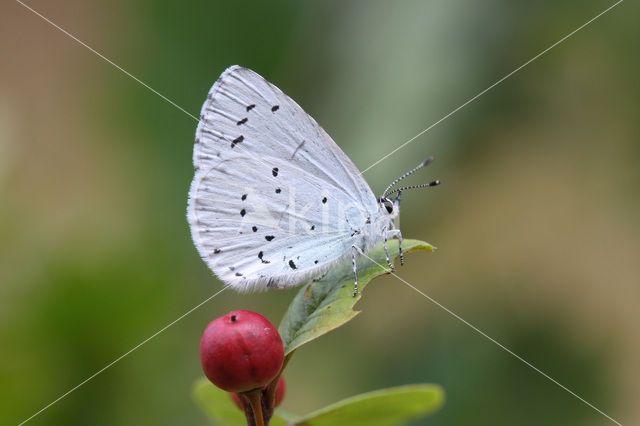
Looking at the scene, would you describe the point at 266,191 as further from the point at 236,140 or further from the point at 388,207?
the point at 388,207


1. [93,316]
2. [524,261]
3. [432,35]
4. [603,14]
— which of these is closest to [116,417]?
[93,316]

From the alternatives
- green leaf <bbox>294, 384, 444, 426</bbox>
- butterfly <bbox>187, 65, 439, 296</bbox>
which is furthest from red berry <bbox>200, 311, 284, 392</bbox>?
butterfly <bbox>187, 65, 439, 296</bbox>

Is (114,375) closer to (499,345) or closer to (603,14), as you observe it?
(499,345)

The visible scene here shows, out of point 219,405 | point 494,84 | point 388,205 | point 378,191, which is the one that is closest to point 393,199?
point 388,205

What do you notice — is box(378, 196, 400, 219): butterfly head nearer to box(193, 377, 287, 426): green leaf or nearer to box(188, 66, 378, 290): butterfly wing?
box(188, 66, 378, 290): butterfly wing

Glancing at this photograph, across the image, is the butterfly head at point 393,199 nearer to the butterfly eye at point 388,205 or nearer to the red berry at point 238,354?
the butterfly eye at point 388,205

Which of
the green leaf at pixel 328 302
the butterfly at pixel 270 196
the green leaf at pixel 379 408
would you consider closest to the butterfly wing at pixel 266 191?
the butterfly at pixel 270 196
